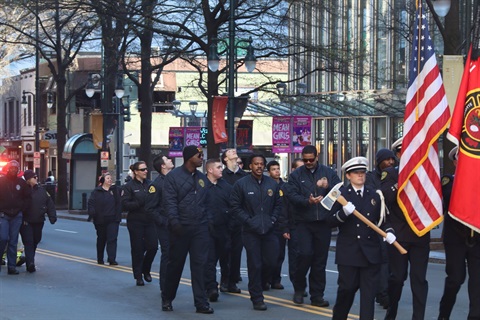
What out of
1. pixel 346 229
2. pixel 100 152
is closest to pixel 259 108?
pixel 100 152

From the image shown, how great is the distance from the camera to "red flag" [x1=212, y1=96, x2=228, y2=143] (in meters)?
28.2

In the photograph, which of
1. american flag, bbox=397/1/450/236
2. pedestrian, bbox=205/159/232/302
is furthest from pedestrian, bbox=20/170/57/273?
american flag, bbox=397/1/450/236

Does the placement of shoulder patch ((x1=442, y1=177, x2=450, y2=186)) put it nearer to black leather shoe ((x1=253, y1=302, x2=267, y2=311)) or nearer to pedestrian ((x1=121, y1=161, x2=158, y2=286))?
black leather shoe ((x1=253, y1=302, x2=267, y2=311))

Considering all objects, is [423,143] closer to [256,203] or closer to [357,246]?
[357,246]

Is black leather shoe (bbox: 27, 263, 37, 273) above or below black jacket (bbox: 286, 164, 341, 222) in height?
below

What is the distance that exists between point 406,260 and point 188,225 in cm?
313

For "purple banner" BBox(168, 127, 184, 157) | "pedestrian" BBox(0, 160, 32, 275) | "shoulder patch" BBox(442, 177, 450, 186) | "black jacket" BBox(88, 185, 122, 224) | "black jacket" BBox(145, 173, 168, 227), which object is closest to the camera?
"shoulder patch" BBox(442, 177, 450, 186)

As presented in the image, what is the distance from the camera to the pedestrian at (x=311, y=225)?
43.8ft

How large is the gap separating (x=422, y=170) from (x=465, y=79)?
1.02 m

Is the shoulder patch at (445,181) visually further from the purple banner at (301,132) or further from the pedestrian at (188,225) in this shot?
the purple banner at (301,132)

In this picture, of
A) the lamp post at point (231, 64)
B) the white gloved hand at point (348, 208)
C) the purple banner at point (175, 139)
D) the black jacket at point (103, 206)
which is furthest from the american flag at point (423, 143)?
the purple banner at point (175, 139)

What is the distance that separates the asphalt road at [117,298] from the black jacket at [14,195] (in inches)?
43.6

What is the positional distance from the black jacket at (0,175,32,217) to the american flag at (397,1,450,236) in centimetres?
884

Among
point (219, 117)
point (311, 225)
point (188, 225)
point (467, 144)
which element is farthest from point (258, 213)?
point (219, 117)
